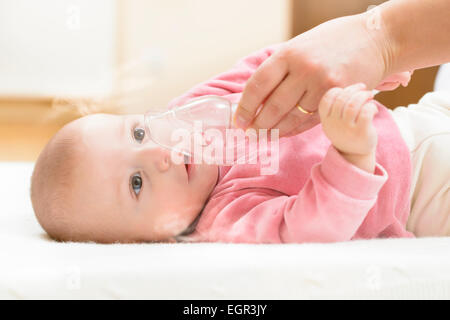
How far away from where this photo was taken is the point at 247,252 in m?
0.67

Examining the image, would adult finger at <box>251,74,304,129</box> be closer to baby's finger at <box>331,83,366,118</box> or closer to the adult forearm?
baby's finger at <box>331,83,366,118</box>

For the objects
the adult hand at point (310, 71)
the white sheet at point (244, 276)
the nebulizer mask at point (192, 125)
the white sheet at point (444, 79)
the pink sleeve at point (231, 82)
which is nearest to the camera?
the white sheet at point (244, 276)

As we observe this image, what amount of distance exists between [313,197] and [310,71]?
0.62 ft

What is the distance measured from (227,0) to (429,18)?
1.78 meters

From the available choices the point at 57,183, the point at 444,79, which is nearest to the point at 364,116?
the point at 57,183

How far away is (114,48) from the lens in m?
2.50

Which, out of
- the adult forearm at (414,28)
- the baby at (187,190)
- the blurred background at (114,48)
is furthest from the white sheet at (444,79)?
the blurred background at (114,48)

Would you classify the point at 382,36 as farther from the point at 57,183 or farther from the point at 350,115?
the point at 57,183

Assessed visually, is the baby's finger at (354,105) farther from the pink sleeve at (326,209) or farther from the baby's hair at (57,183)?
the baby's hair at (57,183)

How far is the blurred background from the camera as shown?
241 centimetres

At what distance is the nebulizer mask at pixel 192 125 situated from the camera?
2.81 feet

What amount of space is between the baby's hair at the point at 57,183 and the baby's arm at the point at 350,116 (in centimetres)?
42

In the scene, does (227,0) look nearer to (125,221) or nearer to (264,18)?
(264,18)
